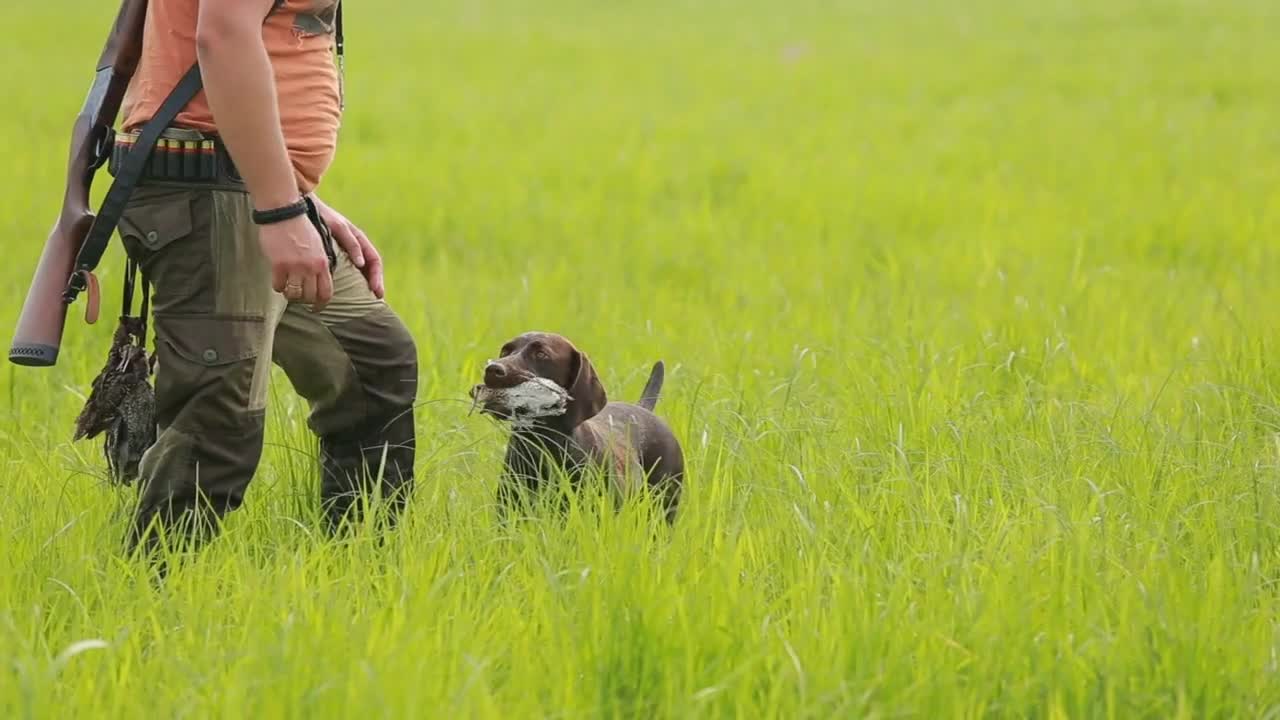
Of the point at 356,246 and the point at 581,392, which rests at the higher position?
the point at 356,246

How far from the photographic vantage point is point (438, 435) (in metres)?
3.81

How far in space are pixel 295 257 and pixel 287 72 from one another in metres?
0.38

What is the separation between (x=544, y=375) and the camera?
9.75 feet

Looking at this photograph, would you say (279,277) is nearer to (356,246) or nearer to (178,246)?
(178,246)

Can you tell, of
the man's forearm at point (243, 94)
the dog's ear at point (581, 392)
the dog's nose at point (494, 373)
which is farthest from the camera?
the dog's ear at point (581, 392)

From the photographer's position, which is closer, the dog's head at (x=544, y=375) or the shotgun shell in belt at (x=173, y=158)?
the shotgun shell in belt at (x=173, y=158)

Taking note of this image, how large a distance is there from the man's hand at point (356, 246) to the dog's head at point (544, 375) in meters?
0.32

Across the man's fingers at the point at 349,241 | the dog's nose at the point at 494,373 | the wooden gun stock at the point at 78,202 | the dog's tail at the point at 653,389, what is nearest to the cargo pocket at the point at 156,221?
the wooden gun stock at the point at 78,202

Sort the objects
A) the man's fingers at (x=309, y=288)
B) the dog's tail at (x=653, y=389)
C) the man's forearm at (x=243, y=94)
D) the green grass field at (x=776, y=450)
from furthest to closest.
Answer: the dog's tail at (x=653, y=389), the man's fingers at (x=309, y=288), the man's forearm at (x=243, y=94), the green grass field at (x=776, y=450)

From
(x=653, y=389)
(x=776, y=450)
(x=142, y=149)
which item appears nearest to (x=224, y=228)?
(x=142, y=149)

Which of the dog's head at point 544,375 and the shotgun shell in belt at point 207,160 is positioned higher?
the shotgun shell in belt at point 207,160

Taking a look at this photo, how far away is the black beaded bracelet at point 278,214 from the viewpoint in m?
2.57

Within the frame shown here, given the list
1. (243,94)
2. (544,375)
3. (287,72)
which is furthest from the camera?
(544,375)

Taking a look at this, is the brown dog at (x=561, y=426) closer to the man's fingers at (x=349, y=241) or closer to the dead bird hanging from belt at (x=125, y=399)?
the man's fingers at (x=349, y=241)
